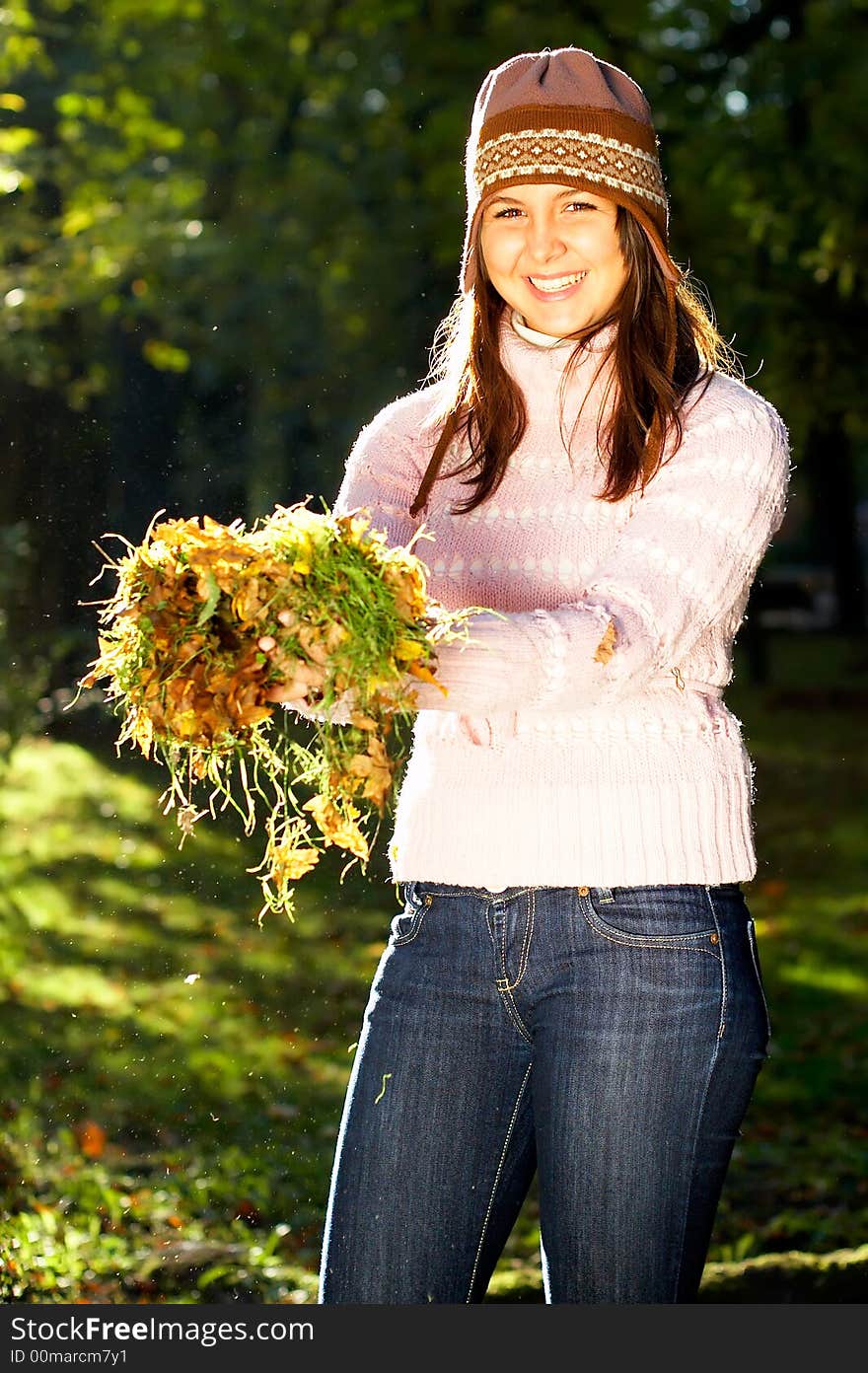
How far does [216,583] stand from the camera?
2.18 m

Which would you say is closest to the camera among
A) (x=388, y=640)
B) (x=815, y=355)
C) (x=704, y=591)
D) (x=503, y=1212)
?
(x=388, y=640)

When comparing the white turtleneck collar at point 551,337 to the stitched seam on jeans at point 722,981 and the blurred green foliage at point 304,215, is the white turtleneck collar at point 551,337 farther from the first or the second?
the blurred green foliage at point 304,215

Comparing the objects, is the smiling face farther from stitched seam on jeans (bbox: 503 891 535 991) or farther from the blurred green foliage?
the blurred green foliage

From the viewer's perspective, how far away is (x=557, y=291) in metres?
2.64

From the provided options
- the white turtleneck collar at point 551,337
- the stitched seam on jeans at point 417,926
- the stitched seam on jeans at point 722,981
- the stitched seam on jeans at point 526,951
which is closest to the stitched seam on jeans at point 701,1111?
the stitched seam on jeans at point 722,981

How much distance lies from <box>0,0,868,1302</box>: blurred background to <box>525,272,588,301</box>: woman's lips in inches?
26.1

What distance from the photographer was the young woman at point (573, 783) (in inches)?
94.5

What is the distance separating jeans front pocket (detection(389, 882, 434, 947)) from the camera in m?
2.56

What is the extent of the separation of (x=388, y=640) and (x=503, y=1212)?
948 millimetres

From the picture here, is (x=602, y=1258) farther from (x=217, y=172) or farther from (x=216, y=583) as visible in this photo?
(x=217, y=172)

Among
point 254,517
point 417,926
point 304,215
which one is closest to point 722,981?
point 417,926

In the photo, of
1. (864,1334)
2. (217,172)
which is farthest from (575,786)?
(217,172)

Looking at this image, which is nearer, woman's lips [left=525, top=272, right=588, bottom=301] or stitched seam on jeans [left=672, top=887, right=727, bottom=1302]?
stitched seam on jeans [left=672, top=887, right=727, bottom=1302]

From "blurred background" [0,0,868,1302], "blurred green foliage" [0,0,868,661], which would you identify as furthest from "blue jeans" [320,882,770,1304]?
"blurred green foliage" [0,0,868,661]
